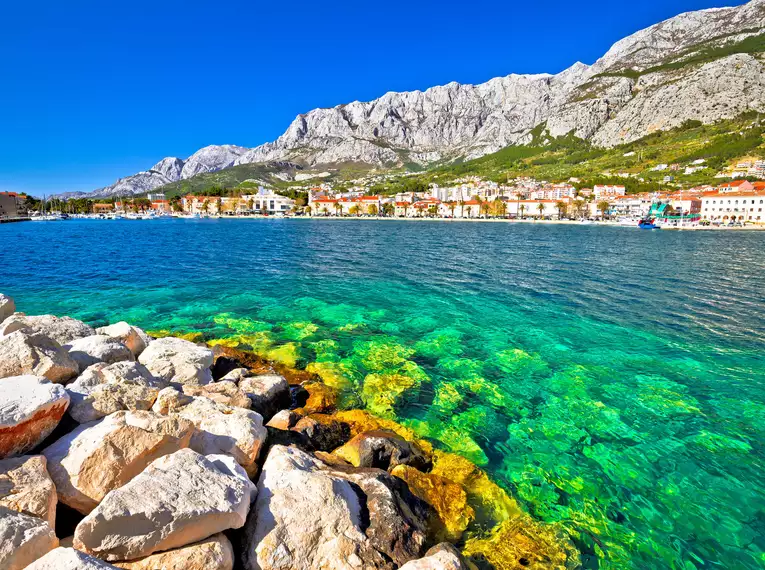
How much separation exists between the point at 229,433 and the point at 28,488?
7.03 ft

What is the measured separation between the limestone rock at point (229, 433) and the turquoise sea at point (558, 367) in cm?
354

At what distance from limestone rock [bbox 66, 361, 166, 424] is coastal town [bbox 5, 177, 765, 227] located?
119 meters

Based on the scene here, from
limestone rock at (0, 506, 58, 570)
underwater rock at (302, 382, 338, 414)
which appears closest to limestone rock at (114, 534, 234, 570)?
limestone rock at (0, 506, 58, 570)

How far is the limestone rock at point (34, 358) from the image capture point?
584 centimetres

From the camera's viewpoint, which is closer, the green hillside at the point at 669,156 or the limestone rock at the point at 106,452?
the limestone rock at the point at 106,452

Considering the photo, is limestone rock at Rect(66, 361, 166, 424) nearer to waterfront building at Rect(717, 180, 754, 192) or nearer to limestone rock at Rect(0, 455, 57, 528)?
limestone rock at Rect(0, 455, 57, 528)

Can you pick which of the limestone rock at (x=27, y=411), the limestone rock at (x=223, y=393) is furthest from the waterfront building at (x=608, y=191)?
the limestone rock at (x=27, y=411)

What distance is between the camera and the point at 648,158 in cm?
16062

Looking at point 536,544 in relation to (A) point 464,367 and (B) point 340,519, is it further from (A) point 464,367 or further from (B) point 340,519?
(A) point 464,367

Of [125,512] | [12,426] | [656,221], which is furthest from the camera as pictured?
→ [656,221]

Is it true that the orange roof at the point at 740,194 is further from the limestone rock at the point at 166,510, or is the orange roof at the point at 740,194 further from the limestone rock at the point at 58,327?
the limestone rock at the point at 58,327

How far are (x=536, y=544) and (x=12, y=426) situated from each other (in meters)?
6.60

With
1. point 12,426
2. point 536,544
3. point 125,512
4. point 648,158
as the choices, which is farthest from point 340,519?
point 648,158

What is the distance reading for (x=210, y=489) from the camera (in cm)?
400
